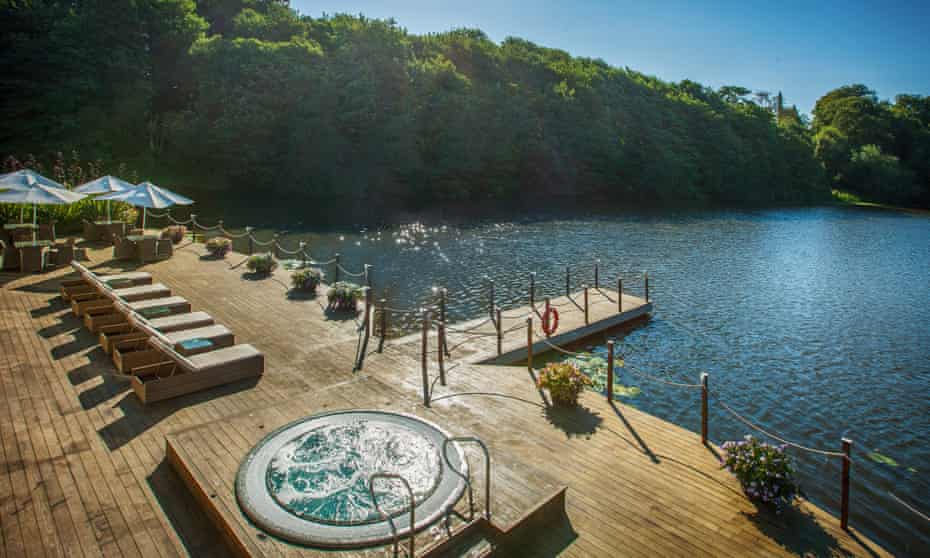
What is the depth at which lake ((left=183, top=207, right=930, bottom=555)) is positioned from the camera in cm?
1084

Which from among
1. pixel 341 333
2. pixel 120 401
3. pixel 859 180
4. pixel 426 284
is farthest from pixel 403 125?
pixel 859 180

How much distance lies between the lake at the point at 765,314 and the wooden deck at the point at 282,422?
11.8 ft

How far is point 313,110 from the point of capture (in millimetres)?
48562

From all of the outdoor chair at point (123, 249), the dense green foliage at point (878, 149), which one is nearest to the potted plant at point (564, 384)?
the outdoor chair at point (123, 249)

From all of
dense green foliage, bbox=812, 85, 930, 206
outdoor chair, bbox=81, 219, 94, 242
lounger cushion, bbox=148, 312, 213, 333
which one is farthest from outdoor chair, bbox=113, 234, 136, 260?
dense green foliage, bbox=812, 85, 930, 206

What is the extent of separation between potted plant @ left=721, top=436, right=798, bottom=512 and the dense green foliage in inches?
3875

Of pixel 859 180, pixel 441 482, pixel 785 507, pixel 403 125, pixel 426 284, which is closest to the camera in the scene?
pixel 441 482

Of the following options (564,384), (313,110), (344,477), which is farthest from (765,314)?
(313,110)

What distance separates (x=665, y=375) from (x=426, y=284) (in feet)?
36.8

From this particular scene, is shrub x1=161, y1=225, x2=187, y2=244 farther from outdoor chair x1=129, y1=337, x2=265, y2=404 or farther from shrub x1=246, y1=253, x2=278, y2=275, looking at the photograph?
outdoor chair x1=129, y1=337, x2=265, y2=404

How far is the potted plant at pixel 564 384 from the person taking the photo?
8.80 meters

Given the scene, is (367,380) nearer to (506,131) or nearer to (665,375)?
(665,375)

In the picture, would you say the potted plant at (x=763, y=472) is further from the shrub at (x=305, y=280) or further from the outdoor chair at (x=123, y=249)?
the outdoor chair at (x=123, y=249)

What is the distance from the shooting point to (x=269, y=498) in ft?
18.4
